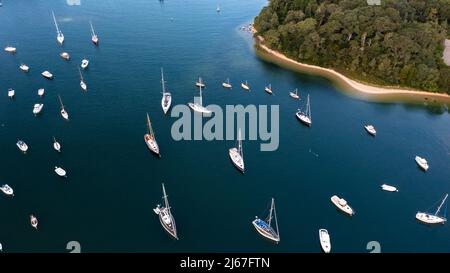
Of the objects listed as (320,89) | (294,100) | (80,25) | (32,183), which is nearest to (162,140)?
(32,183)

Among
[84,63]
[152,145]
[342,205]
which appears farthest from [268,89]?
[84,63]

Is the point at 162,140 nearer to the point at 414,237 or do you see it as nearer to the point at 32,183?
the point at 32,183

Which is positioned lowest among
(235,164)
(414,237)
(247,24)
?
(414,237)

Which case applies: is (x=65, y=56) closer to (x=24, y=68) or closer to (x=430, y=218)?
(x=24, y=68)

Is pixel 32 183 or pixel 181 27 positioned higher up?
pixel 181 27

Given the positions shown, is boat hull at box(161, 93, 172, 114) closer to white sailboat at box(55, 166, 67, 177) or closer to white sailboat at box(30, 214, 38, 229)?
white sailboat at box(55, 166, 67, 177)

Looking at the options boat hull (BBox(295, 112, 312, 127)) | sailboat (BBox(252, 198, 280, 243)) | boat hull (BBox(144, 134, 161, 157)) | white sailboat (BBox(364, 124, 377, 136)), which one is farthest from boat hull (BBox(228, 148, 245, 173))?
white sailboat (BBox(364, 124, 377, 136))
